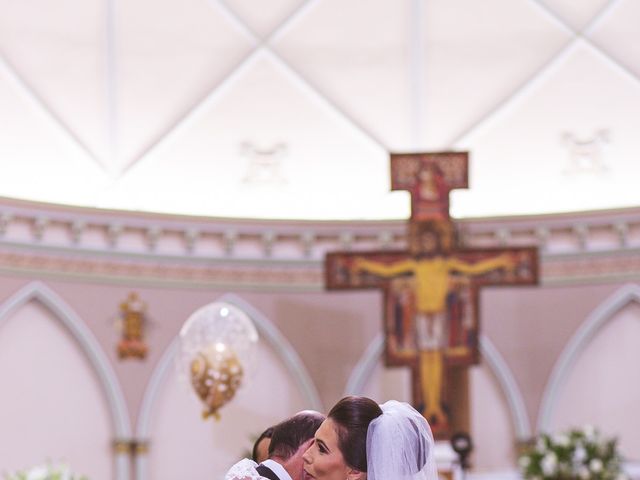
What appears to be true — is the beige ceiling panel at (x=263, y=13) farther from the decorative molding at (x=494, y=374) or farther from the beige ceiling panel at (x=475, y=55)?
the decorative molding at (x=494, y=374)

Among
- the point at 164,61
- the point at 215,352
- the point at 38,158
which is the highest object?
the point at 164,61

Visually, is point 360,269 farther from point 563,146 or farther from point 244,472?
point 244,472

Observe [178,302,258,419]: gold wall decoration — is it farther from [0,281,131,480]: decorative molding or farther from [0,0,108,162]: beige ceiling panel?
[0,0,108,162]: beige ceiling panel

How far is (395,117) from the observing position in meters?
14.5

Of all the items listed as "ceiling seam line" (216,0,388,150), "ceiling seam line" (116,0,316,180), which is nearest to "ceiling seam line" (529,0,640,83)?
"ceiling seam line" (216,0,388,150)

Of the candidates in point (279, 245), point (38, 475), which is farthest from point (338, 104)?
point (38, 475)

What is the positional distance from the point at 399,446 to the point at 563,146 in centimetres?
1021

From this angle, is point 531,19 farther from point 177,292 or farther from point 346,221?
point 177,292

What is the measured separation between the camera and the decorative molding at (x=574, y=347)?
1385 cm

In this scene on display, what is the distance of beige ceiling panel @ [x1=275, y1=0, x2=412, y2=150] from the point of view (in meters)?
14.1

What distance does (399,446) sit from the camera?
14.6ft

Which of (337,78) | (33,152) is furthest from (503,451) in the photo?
(33,152)

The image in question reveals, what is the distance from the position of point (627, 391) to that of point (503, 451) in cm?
136

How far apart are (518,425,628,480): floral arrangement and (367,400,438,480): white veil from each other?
6.69 m
